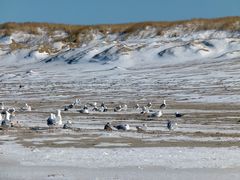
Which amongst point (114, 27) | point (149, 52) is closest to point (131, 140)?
point (149, 52)

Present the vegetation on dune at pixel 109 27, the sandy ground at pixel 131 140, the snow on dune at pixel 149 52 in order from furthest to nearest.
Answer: the vegetation on dune at pixel 109 27 < the snow on dune at pixel 149 52 < the sandy ground at pixel 131 140

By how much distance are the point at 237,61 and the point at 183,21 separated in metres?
27.7

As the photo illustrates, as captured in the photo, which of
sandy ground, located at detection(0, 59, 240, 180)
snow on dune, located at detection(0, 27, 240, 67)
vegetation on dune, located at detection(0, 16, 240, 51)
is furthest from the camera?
vegetation on dune, located at detection(0, 16, 240, 51)

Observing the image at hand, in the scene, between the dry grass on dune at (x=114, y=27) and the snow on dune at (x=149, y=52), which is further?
the dry grass on dune at (x=114, y=27)

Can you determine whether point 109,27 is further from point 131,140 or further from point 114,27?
point 131,140

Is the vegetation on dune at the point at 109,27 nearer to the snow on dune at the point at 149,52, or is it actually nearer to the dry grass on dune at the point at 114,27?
the dry grass on dune at the point at 114,27

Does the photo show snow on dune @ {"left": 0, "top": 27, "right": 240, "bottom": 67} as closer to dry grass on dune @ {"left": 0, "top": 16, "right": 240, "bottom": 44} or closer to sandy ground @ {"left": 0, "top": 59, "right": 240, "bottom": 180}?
dry grass on dune @ {"left": 0, "top": 16, "right": 240, "bottom": 44}

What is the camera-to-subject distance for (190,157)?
1305 cm

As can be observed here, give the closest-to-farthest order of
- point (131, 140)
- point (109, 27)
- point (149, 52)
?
point (131, 140), point (149, 52), point (109, 27)

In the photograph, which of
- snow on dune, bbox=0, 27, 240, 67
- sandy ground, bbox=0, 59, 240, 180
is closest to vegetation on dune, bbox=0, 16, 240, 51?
snow on dune, bbox=0, 27, 240, 67

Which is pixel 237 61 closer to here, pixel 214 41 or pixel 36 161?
pixel 214 41

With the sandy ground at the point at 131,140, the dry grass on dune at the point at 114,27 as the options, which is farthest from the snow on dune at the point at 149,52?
the sandy ground at the point at 131,140

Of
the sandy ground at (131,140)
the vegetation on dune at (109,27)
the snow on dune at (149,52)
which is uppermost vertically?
the vegetation on dune at (109,27)

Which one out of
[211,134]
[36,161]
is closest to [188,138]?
[211,134]
